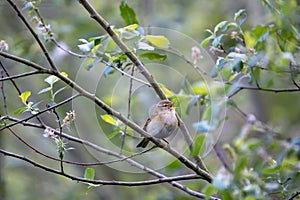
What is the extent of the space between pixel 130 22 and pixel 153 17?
6.57 feet

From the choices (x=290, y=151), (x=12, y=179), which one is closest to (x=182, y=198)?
(x=290, y=151)

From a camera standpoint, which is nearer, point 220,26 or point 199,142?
point 199,142

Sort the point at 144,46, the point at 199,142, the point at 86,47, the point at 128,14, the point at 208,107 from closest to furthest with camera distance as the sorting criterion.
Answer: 1. the point at 199,142
2. the point at 208,107
3. the point at 86,47
4. the point at 144,46
5. the point at 128,14

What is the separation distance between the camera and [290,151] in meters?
1.12

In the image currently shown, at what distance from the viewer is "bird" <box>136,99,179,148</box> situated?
1605 mm

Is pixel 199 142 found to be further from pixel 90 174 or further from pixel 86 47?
pixel 86 47

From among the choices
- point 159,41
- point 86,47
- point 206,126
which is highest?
point 159,41

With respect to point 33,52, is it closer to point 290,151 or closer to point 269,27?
point 269,27

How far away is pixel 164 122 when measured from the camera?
63.6 inches

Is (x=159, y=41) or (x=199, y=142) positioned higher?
(x=159, y=41)

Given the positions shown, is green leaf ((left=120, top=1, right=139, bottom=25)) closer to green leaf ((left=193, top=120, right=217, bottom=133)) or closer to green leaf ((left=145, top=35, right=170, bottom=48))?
green leaf ((left=145, top=35, right=170, bottom=48))

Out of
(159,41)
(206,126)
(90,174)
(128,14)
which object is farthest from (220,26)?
(90,174)

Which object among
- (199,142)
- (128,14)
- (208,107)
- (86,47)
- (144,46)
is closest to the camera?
(199,142)

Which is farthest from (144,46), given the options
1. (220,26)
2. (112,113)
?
(112,113)
